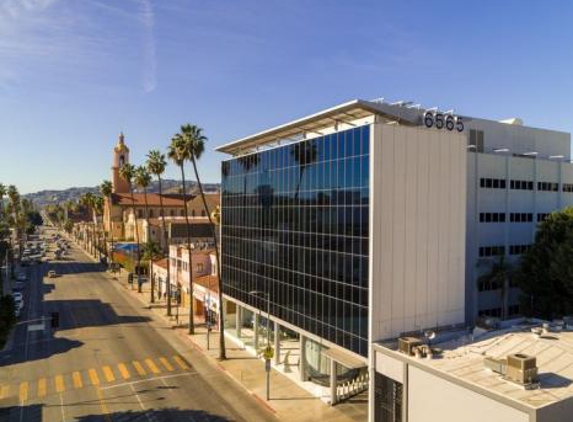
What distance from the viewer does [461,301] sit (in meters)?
37.3

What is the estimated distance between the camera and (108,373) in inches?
1732

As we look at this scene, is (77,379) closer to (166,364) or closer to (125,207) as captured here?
(166,364)

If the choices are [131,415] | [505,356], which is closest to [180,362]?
[131,415]

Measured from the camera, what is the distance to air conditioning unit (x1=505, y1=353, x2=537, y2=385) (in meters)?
24.1

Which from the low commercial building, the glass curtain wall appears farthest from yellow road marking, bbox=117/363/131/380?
the low commercial building

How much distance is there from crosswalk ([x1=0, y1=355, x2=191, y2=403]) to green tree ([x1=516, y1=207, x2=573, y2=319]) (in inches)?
1480

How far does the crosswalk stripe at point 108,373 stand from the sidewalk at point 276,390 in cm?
994

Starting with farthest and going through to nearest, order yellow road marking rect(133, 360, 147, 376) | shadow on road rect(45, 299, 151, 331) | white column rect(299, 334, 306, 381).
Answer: shadow on road rect(45, 299, 151, 331), yellow road marking rect(133, 360, 147, 376), white column rect(299, 334, 306, 381)

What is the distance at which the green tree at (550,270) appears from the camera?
43312mm

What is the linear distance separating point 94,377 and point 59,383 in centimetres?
300

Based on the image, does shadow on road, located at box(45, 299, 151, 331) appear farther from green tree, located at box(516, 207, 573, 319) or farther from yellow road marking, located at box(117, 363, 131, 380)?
green tree, located at box(516, 207, 573, 319)

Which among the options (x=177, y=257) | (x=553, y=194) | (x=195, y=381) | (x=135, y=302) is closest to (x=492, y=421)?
(x=195, y=381)

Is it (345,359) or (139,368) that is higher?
(345,359)

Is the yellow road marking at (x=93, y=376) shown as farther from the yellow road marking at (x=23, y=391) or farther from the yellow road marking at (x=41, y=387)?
the yellow road marking at (x=23, y=391)
